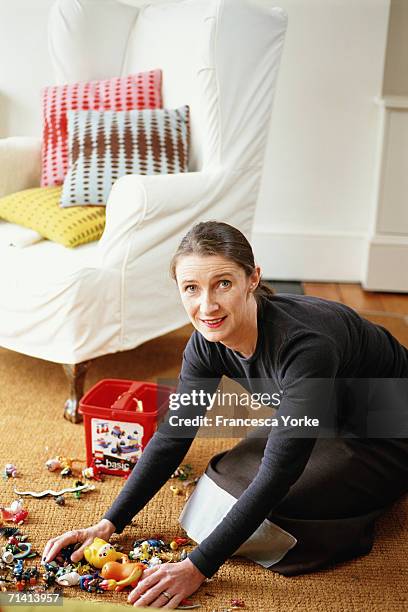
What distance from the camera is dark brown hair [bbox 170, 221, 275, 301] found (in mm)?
1474

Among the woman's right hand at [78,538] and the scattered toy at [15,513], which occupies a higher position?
the woman's right hand at [78,538]

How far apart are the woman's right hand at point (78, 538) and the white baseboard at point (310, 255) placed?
1.94 metres

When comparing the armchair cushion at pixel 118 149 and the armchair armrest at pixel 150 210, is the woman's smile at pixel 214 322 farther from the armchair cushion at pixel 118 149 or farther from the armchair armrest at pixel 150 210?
the armchair cushion at pixel 118 149

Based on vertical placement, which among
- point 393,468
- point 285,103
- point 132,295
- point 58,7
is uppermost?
point 58,7

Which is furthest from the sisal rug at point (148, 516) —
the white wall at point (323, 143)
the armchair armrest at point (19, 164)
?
the white wall at point (323, 143)

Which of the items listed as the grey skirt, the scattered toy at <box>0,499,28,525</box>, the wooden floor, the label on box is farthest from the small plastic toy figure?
the wooden floor

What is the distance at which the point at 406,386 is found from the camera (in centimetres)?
179

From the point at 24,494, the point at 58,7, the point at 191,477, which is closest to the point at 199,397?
the point at 191,477

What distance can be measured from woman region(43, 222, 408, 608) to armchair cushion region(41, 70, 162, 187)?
1211 mm

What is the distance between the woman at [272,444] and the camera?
1481 mm

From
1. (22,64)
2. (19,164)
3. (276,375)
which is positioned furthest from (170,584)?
(22,64)

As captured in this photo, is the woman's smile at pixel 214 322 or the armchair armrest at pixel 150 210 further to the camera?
the armchair armrest at pixel 150 210

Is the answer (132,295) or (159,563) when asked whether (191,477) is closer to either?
(159,563)

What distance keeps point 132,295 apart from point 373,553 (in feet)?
3.12
